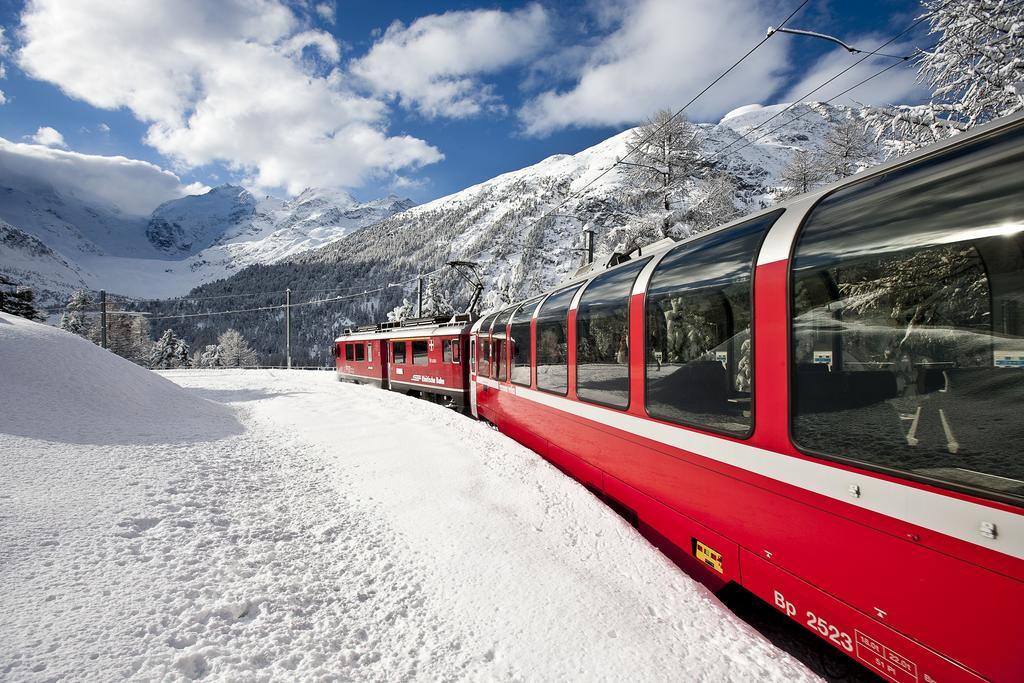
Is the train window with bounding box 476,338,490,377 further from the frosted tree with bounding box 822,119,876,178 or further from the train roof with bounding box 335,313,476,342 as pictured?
the frosted tree with bounding box 822,119,876,178

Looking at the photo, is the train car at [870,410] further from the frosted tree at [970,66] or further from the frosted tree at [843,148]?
the frosted tree at [843,148]

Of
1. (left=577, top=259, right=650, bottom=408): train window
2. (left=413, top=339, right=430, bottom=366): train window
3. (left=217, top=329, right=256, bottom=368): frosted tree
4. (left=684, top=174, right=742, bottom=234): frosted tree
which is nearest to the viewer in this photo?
(left=577, top=259, right=650, bottom=408): train window

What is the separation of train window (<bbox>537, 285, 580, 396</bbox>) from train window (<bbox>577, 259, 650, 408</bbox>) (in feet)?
1.30

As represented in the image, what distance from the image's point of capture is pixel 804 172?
67.7 feet

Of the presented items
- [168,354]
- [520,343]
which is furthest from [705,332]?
[168,354]

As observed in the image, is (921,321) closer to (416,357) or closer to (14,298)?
(416,357)

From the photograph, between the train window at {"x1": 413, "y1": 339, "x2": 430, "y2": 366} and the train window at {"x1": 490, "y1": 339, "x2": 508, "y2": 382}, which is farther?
the train window at {"x1": 413, "y1": 339, "x2": 430, "y2": 366}

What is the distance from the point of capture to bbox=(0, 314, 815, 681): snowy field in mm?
2326

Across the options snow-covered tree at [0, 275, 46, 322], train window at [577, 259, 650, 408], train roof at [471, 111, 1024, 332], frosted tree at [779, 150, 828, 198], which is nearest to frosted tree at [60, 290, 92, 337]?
snow-covered tree at [0, 275, 46, 322]

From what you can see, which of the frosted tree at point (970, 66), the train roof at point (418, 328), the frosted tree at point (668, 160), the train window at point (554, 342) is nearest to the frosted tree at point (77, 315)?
the train roof at point (418, 328)

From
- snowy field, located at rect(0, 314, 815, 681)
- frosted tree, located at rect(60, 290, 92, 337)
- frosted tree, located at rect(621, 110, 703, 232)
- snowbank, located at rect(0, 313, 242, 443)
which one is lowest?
snowy field, located at rect(0, 314, 815, 681)

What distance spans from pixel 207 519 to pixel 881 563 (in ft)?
15.5

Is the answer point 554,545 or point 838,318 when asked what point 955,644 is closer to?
point 838,318

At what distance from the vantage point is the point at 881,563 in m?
2.00
